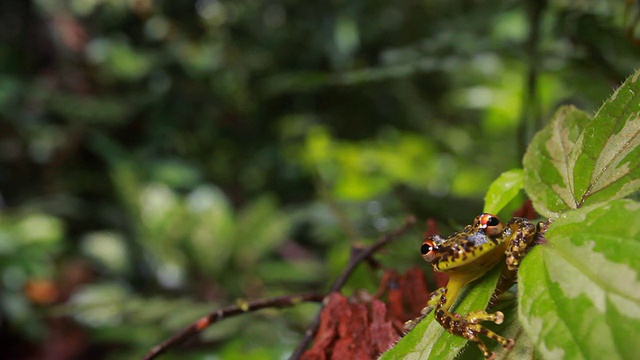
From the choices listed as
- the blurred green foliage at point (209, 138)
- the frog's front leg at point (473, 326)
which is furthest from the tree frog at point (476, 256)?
the blurred green foliage at point (209, 138)

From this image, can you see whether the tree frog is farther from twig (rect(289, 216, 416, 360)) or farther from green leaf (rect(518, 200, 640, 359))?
twig (rect(289, 216, 416, 360))

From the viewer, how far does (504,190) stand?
0.35 m

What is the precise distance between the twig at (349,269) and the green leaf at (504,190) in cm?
11

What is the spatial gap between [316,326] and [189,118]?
128 cm

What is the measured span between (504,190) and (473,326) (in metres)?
0.12

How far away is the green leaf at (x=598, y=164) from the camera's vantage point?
271 millimetres

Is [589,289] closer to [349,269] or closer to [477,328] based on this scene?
[477,328]

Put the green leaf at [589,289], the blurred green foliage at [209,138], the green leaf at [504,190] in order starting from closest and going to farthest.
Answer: the green leaf at [589,289] → the green leaf at [504,190] → the blurred green foliage at [209,138]

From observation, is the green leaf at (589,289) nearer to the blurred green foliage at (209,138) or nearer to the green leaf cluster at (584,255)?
the green leaf cluster at (584,255)

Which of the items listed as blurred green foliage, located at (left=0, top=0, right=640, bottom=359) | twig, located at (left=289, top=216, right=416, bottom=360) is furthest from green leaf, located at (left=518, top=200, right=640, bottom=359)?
blurred green foliage, located at (left=0, top=0, right=640, bottom=359)

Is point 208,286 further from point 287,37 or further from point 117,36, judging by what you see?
point 117,36

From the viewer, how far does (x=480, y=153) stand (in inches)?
59.6

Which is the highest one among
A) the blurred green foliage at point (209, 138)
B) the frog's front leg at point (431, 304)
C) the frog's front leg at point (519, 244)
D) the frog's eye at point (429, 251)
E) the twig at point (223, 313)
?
the blurred green foliage at point (209, 138)

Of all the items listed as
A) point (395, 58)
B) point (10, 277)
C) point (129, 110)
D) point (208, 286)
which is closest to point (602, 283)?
point (395, 58)
